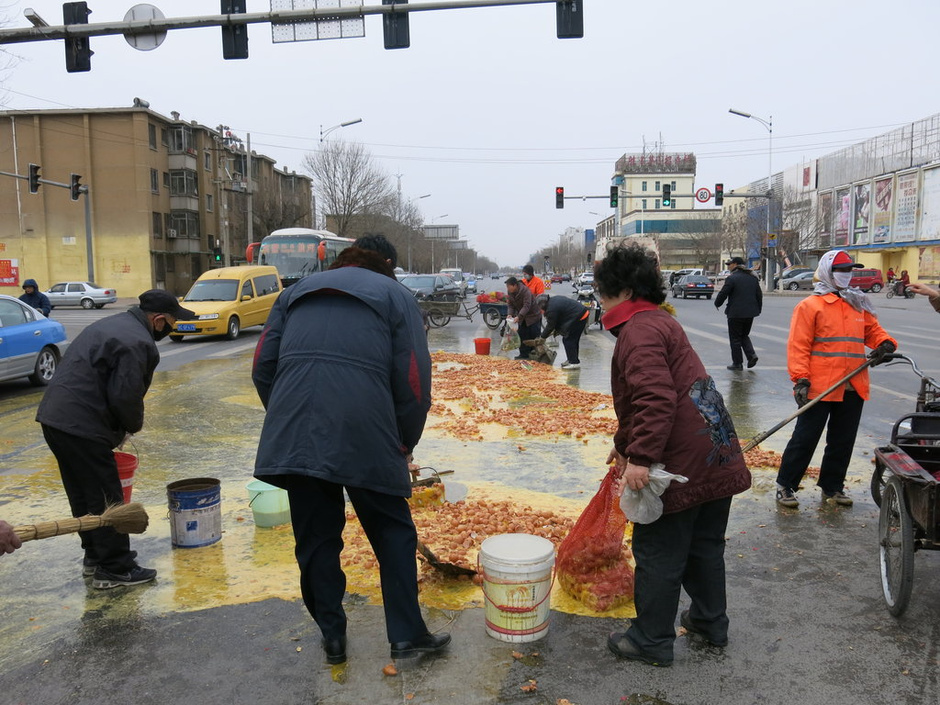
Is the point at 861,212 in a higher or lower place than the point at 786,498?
higher

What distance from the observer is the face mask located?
5.34 m

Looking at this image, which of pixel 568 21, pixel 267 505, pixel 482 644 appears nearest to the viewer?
pixel 482 644

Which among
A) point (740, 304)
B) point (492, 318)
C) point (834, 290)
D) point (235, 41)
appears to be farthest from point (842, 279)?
point (492, 318)

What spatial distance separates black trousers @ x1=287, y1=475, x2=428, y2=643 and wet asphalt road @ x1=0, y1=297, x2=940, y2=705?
240mm

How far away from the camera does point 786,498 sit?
18.3ft

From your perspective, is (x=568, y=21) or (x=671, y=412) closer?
(x=671, y=412)

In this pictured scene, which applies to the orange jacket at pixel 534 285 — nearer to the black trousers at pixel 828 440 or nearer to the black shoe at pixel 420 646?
the black trousers at pixel 828 440

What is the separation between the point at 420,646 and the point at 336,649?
1.29 ft

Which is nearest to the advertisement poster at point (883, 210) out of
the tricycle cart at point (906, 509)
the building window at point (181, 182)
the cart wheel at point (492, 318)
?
the cart wheel at point (492, 318)

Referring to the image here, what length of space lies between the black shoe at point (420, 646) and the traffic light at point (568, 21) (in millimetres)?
11249

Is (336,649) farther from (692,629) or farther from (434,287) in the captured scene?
(434,287)

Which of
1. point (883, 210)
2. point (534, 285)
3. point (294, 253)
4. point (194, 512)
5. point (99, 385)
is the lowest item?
point (194, 512)

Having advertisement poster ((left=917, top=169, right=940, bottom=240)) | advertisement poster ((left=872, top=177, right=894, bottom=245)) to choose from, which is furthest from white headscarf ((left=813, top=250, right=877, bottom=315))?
advertisement poster ((left=872, top=177, right=894, bottom=245))

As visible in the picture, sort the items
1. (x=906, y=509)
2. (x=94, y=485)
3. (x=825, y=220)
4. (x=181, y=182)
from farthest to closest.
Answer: (x=825, y=220)
(x=181, y=182)
(x=94, y=485)
(x=906, y=509)
